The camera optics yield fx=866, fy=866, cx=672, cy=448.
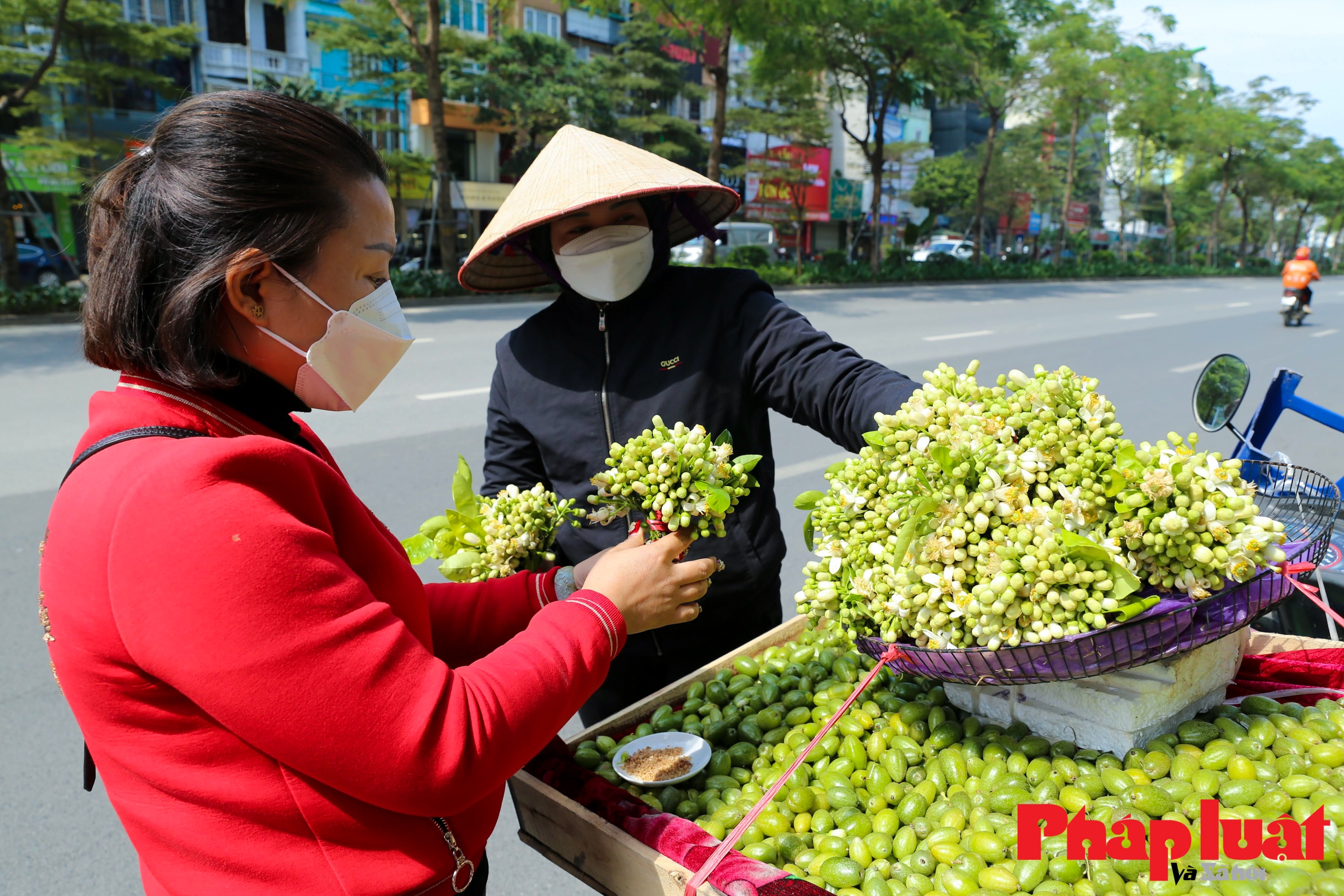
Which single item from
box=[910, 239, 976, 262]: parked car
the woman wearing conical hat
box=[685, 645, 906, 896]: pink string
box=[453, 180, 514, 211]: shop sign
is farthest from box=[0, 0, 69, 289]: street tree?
box=[910, 239, 976, 262]: parked car

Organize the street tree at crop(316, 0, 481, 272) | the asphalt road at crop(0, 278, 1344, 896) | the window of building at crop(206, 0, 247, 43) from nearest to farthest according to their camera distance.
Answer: the asphalt road at crop(0, 278, 1344, 896) → the street tree at crop(316, 0, 481, 272) → the window of building at crop(206, 0, 247, 43)

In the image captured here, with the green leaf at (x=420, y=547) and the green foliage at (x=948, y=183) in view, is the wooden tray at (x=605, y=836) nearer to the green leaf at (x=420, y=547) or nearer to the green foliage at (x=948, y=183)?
the green leaf at (x=420, y=547)

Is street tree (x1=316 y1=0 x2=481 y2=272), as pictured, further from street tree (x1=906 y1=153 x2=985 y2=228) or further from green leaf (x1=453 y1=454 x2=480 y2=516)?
street tree (x1=906 y1=153 x2=985 y2=228)

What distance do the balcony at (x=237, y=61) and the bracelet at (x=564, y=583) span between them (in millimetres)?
28545

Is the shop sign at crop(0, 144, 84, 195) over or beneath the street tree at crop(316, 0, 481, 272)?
beneath

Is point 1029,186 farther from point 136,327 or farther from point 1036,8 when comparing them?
point 136,327

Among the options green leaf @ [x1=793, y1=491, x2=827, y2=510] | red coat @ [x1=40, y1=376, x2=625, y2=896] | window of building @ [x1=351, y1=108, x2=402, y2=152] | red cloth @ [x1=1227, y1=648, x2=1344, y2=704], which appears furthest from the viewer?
window of building @ [x1=351, y1=108, x2=402, y2=152]

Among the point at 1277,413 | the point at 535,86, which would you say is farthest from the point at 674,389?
the point at 535,86

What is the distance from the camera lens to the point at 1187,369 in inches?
434

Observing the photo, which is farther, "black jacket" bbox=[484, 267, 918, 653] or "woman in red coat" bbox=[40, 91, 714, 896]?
"black jacket" bbox=[484, 267, 918, 653]

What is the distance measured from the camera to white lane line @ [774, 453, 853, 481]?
6.40m

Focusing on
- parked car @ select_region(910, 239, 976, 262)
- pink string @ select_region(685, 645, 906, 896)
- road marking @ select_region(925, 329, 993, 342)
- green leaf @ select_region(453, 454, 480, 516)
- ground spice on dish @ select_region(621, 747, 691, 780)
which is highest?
parked car @ select_region(910, 239, 976, 262)

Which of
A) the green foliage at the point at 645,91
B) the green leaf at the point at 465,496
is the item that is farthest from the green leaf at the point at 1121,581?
the green foliage at the point at 645,91

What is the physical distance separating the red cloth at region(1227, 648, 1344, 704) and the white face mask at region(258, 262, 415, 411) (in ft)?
6.14
